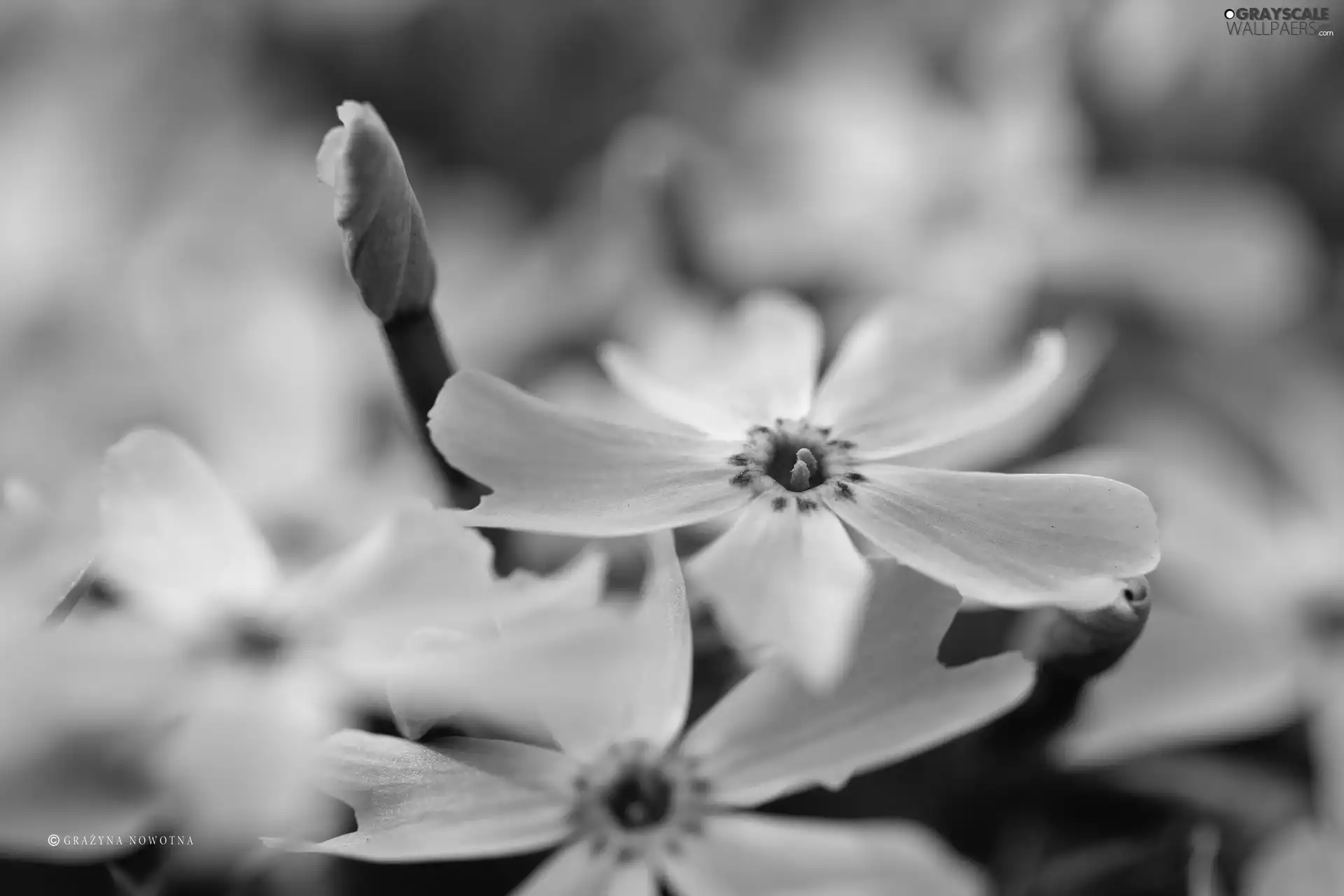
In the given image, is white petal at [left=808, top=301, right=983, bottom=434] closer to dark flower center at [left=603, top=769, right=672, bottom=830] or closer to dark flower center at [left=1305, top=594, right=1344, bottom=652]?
dark flower center at [left=603, top=769, right=672, bottom=830]

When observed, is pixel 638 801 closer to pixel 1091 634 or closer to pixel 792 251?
pixel 1091 634

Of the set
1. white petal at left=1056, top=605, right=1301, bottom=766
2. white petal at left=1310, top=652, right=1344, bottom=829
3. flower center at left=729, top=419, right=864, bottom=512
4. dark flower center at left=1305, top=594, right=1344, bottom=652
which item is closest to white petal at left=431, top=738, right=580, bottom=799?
flower center at left=729, top=419, right=864, bottom=512


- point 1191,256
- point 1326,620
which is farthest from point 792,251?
point 1326,620

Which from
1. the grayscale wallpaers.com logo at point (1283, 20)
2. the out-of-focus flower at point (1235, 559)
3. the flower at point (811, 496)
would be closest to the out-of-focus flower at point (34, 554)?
the flower at point (811, 496)

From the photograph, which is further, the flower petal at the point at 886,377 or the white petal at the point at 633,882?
the flower petal at the point at 886,377

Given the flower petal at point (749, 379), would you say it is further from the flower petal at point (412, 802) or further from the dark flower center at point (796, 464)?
the flower petal at point (412, 802)

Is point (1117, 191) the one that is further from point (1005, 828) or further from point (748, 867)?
point (748, 867)
